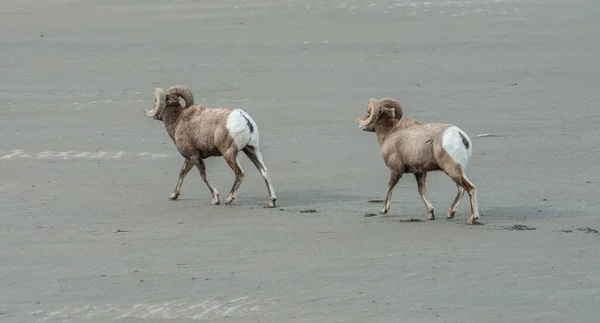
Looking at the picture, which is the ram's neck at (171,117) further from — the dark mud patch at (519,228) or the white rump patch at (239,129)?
the dark mud patch at (519,228)

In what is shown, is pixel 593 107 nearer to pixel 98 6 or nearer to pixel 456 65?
pixel 456 65

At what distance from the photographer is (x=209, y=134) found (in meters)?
16.0

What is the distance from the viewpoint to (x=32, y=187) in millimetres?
16797

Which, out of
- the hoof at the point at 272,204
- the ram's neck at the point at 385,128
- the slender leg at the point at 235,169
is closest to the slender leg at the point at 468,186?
the ram's neck at the point at 385,128

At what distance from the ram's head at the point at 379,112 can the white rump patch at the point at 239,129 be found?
132 cm

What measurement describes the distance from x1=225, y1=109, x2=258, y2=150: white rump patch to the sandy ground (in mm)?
784

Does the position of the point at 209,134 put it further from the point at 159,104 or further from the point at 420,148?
the point at 420,148

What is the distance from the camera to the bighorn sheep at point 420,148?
1417 centimetres

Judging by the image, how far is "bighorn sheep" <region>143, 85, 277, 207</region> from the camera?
621 inches

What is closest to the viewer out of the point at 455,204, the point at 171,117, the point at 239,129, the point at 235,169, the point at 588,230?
the point at 588,230

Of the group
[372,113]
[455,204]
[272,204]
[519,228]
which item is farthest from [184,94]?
[519,228]

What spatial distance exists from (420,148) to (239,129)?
7.46 ft

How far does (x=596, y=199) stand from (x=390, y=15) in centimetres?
1383

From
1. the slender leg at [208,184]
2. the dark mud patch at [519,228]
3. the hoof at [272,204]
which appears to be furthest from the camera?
the slender leg at [208,184]
